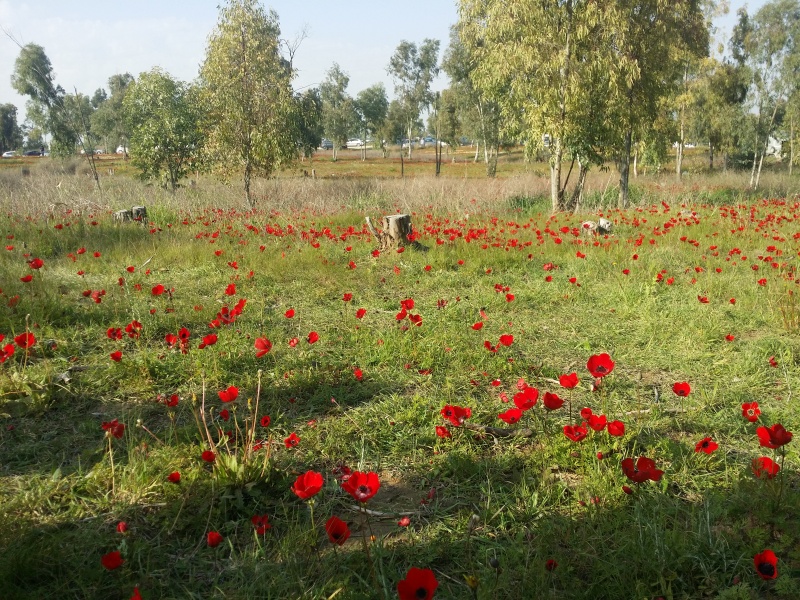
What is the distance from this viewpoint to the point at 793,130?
28.6 m

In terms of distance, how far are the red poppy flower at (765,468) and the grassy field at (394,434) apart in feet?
0.07

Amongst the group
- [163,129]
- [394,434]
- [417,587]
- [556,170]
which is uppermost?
[163,129]

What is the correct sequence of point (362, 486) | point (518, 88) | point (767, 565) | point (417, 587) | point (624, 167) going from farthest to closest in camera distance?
1. point (624, 167)
2. point (518, 88)
3. point (362, 486)
4. point (767, 565)
5. point (417, 587)

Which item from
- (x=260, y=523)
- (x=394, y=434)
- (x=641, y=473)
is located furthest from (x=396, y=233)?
(x=641, y=473)

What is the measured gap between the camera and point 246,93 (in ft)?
44.2

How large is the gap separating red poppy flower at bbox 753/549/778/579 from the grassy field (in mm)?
11

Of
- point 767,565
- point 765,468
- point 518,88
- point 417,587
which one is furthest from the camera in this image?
point 518,88

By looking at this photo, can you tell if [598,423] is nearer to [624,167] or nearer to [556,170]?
[556,170]

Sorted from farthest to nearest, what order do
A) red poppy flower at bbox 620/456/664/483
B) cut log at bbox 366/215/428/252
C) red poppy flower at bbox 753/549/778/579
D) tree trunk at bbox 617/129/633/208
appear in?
tree trunk at bbox 617/129/633/208, cut log at bbox 366/215/428/252, red poppy flower at bbox 620/456/664/483, red poppy flower at bbox 753/549/778/579

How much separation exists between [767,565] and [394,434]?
1.75 meters

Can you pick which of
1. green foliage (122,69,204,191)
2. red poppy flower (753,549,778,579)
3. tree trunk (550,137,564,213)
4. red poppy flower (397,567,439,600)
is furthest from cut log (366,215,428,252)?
green foliage (122,69,204,191)

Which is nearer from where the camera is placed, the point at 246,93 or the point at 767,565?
the point at 767,565

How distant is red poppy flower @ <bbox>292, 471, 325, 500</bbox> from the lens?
5.08 ft

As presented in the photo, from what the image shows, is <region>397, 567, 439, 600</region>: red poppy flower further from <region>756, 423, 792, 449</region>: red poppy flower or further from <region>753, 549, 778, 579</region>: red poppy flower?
<region>756, 423, 792, 449</region>: red poppy flower
